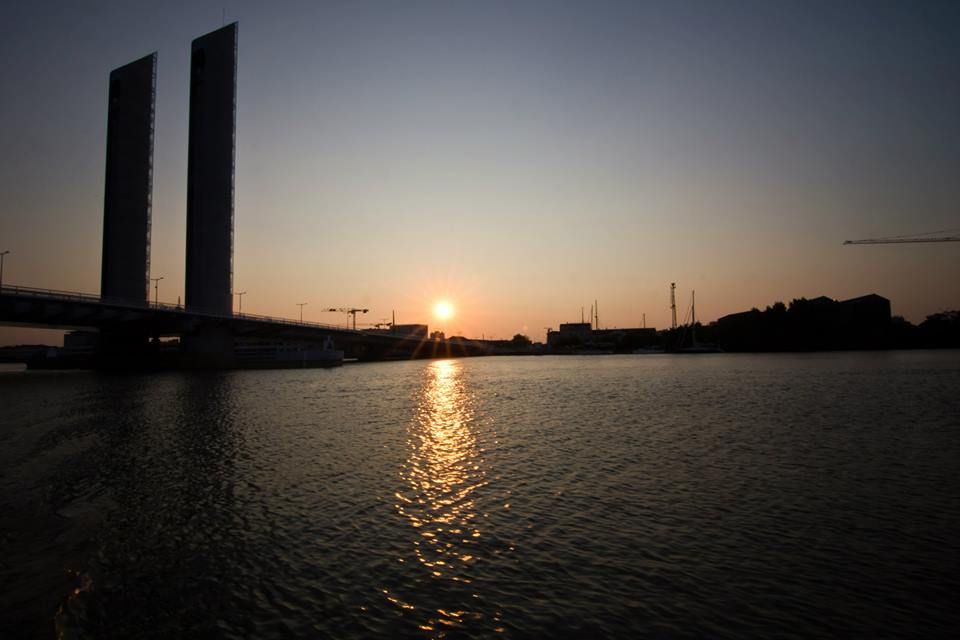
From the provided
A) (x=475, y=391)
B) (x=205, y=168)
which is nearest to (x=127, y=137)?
(x=205, y=168)

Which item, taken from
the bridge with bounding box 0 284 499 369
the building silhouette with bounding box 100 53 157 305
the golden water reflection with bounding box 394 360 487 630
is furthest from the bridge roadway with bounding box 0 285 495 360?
the golden water reflection with bounding box 394 360 487 630

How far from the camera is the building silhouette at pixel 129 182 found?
102438mm

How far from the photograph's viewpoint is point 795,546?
12.2 m

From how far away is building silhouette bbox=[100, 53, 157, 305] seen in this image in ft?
336

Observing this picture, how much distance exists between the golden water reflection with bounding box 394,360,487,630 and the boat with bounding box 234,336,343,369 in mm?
98593

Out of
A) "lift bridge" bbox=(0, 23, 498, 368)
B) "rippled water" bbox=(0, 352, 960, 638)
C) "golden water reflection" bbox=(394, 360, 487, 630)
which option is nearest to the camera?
"rippled water" bbox=(0, 352, 960, 638)

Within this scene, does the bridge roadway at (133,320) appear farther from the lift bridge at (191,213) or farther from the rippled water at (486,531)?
the rippled water at (486,531)

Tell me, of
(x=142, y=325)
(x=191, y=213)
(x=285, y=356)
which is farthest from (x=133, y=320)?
(x=285, y=356)

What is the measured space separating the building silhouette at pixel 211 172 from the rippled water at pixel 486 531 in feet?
268

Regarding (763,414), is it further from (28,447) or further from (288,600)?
(28,447)

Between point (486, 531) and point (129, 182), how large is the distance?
11599 centimetres

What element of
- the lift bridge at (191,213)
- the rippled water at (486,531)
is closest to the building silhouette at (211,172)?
the lift bridge at (191,213)

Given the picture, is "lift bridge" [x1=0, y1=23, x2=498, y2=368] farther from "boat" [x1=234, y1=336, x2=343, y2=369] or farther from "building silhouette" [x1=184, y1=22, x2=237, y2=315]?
"boat" [x1=234, y1=336, x2=343, y2=369]

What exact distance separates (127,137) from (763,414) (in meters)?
118
